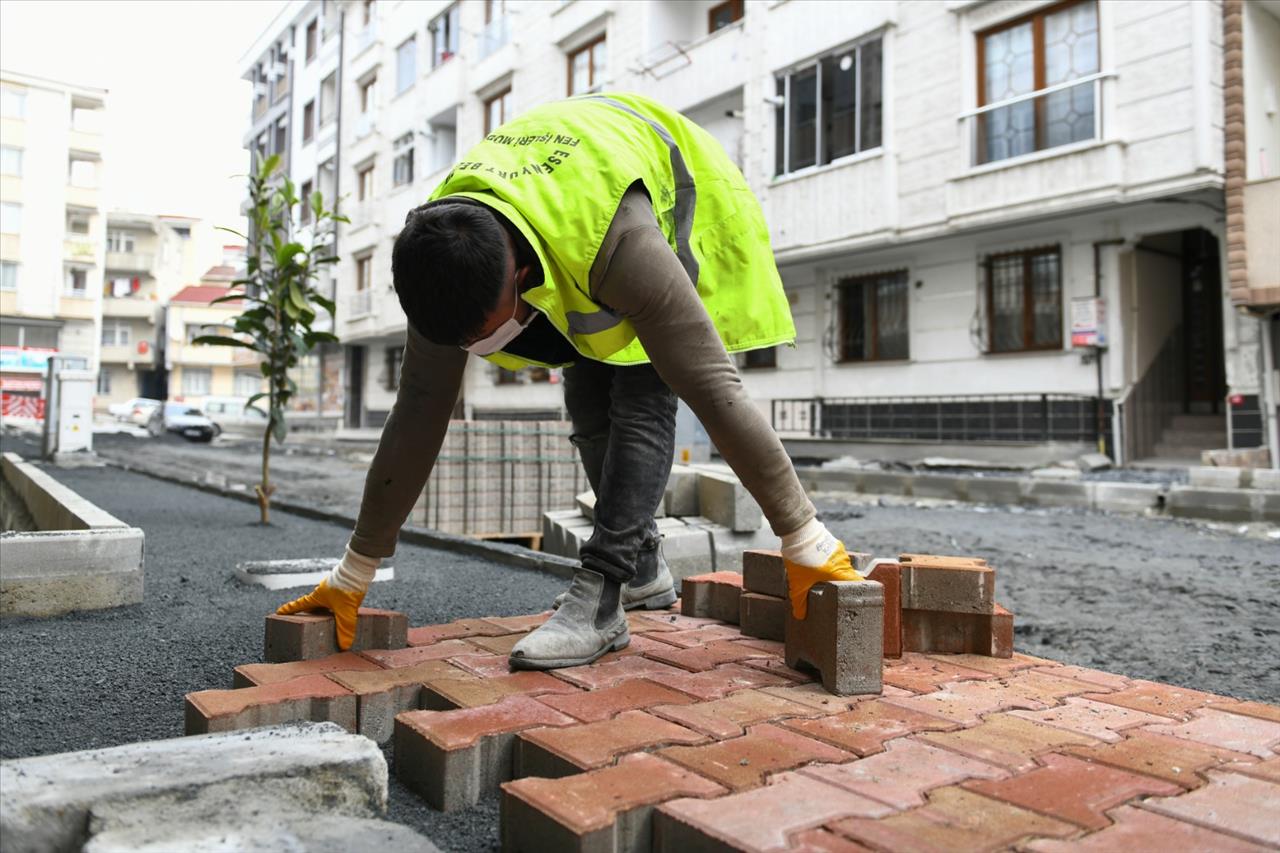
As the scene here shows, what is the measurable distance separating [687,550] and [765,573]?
1.77 metres

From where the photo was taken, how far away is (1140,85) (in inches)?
406

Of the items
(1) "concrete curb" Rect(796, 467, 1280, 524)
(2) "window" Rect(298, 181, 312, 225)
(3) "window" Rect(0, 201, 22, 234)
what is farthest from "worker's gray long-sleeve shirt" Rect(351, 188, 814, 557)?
(3) "window" Rect(0, 201, 22, 234)

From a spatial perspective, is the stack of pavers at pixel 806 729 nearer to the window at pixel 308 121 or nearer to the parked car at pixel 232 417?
the parked car at pixel 232 417

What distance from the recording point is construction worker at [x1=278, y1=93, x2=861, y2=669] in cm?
180

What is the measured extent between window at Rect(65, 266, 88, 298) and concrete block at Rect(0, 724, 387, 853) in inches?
1914

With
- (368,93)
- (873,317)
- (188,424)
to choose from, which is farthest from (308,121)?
(873,317)

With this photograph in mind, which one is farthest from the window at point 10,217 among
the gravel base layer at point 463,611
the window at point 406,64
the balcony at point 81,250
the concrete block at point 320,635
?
the concrete block at point 320,635

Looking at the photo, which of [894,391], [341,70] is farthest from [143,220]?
[894,391]

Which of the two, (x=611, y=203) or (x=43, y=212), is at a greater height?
(x=43, y=212)

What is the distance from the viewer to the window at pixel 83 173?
4125 cm

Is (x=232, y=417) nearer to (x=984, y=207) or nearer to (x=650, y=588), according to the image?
(x=984, y=207)

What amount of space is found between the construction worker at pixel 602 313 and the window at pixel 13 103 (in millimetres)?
46946

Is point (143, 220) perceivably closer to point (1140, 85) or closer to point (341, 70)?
point (341, 70)

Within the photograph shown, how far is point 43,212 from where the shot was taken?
39.5m
